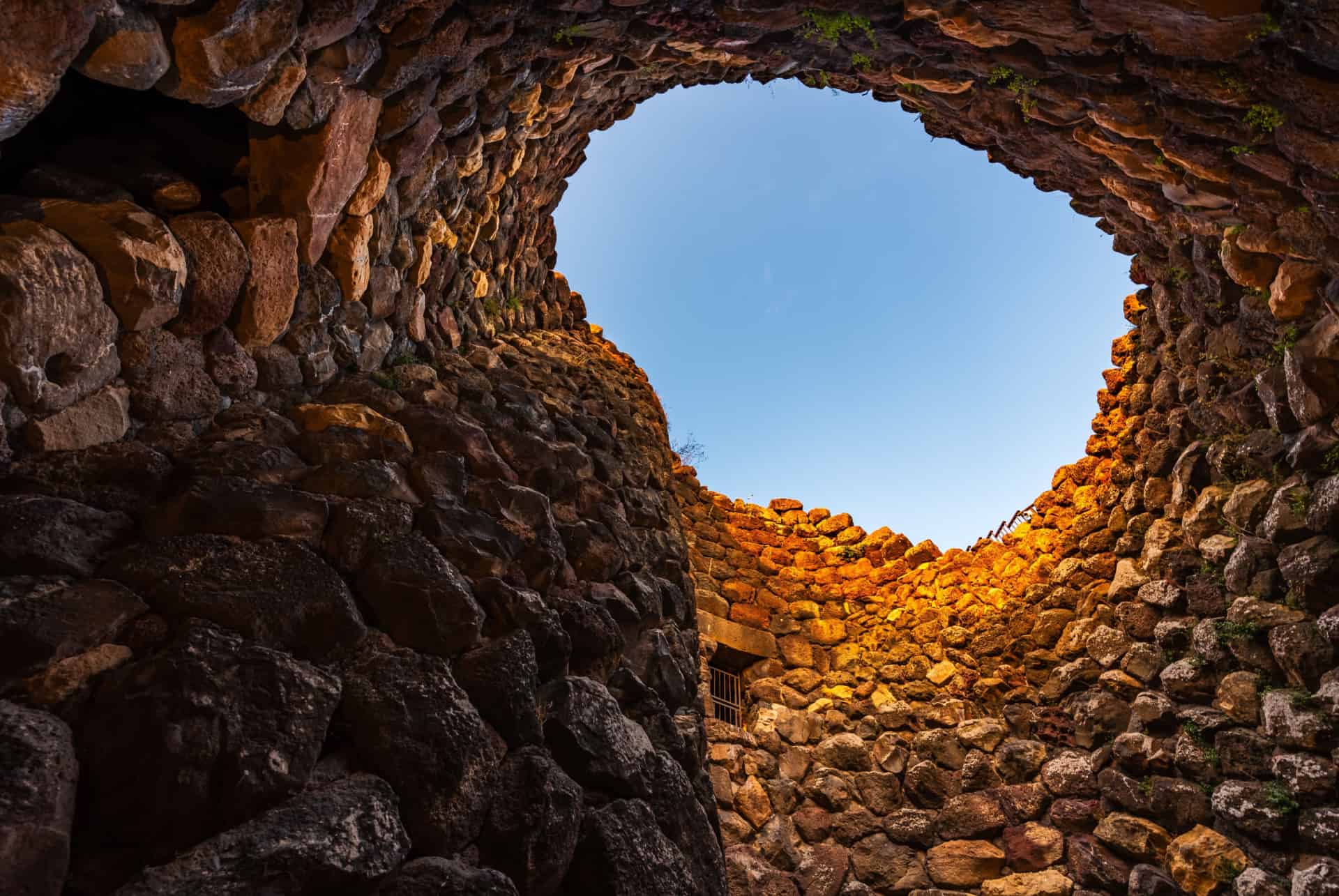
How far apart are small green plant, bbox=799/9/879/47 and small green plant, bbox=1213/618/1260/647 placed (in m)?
3.10

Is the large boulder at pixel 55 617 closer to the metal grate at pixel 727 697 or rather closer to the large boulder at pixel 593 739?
the large boulder at pixel 593 739

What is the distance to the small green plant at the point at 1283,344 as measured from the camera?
3299 mm

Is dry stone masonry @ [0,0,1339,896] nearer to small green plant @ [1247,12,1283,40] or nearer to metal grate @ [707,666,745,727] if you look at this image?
small green plant @ [1247,12,1283,40]

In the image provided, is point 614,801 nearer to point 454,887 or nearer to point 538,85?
point 454,887

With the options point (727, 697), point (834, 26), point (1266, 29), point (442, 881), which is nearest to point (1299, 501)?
point (1266, 29)

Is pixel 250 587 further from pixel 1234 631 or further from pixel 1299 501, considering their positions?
pixel 1234 631

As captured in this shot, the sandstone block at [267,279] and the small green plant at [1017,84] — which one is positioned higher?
the small green plant at [1017,84]

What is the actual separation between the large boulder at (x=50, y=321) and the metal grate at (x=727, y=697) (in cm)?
407

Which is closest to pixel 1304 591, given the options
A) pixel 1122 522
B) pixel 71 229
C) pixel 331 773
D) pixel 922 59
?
pixel 1122 522

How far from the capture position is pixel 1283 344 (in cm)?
338

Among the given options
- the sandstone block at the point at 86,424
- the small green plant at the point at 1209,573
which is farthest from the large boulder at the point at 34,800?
the small green plant at the point at 1209,573

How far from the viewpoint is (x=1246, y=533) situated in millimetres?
A: 3693

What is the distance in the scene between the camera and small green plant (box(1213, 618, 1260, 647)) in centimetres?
353

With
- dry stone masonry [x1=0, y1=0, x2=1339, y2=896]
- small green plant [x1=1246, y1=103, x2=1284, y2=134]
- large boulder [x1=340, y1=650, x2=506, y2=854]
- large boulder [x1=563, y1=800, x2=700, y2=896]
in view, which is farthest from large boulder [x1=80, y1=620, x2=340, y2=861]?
small green plant [x1=1246, y1=103, x2=1284, y2=134]
